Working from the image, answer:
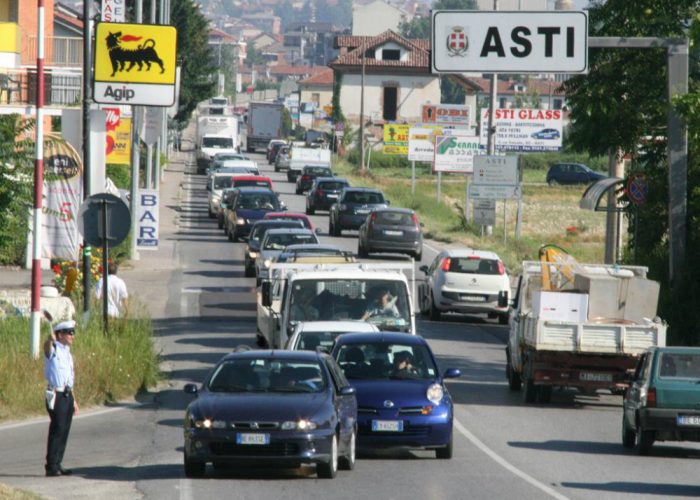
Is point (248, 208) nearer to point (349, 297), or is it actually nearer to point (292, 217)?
point (292, 217)

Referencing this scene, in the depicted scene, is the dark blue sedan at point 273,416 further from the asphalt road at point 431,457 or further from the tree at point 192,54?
the tree at point 192,54

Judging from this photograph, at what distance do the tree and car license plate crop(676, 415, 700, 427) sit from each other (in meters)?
74.3

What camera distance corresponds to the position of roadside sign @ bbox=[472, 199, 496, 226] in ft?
184

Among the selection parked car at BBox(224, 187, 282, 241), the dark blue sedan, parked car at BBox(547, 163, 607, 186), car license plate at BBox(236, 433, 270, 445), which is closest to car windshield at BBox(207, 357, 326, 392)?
the dark blue sedan

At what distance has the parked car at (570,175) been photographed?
100081mm

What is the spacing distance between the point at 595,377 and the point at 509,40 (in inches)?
208

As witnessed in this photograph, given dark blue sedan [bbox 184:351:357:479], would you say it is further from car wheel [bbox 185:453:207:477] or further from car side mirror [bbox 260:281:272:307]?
car side mirror [bbox 260:281:272:307]

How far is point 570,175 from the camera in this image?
3964 inches

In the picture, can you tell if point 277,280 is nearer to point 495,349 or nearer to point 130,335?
point 130,335

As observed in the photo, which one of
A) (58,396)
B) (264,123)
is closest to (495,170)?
(58,396)

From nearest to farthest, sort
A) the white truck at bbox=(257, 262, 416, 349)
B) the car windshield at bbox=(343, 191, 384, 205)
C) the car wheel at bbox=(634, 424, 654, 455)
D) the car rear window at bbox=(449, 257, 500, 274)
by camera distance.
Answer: the car wheel at bbox=(634, 424, 654, 455)
the white truck at bbox=(257, 262, 416, 349)
the car rear window at bbox=(449, 257, 500, 274)
the car windshield at bbox=(343, 191, 384, 205)

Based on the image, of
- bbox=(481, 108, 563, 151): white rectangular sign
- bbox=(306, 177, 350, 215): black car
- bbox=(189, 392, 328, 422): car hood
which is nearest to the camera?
bbox=(189, 392, 328, 422): car hood

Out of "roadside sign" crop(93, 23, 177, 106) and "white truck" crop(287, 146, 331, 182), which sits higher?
"roadside sign" crop(93, 23, 177, 106)

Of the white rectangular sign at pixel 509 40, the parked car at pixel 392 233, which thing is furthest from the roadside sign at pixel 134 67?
the parked car at pixel 392 233
